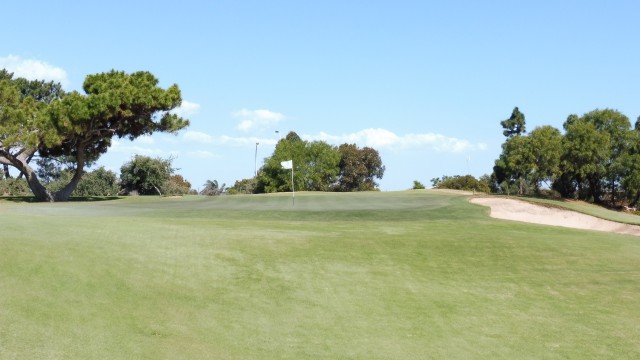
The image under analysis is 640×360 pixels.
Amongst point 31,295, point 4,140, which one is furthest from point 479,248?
point 4,140

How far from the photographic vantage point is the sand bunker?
37281mm

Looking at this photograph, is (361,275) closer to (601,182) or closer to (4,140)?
(4,140)

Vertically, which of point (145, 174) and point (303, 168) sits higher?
point (303, 168)

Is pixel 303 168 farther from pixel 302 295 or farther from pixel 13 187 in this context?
pixel 302 295

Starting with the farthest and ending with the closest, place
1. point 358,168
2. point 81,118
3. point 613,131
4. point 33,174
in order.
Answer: point 358,168
point 613,131
point 33,174
point 81,118

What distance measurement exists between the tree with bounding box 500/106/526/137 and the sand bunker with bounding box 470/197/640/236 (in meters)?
61.1

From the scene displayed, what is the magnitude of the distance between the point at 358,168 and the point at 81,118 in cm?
7832

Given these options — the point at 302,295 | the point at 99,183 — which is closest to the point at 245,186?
the point at 99,183

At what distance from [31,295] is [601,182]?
75834 mm

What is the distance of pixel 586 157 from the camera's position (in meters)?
65.2

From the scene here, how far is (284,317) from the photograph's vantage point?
12.2 meters

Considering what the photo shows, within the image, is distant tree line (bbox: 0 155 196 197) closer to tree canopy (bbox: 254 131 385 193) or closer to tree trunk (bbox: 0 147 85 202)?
tree trunk (bbox: 0 147 85 202)

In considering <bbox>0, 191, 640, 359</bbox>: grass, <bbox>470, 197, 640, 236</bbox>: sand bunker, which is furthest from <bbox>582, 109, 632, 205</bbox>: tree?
<bbox>0, 191, 640, 359</bbox>: grass

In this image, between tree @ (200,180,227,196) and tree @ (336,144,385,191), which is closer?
tree @ (200,180,227,196)
